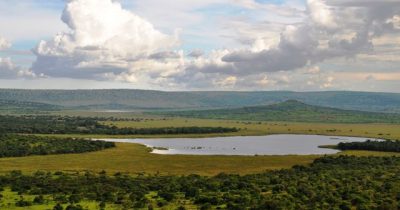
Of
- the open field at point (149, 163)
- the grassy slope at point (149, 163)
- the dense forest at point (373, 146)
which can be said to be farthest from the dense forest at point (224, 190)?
the dense forest at point (373, 146)

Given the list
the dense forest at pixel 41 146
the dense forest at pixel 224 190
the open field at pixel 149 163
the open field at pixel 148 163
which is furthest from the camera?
the dense forest at pixel 41 146

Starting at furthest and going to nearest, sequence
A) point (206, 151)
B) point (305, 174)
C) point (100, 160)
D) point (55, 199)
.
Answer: point (206, 151), point (100, 160), point (305, 174), point (55, 199)

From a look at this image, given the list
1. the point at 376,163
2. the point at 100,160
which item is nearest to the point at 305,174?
the point at 376,163

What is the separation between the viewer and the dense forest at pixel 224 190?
74.6 meters

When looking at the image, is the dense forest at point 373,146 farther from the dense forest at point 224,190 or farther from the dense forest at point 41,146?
the dense forest at point 41,146

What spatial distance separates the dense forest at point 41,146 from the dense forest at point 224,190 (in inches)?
1812

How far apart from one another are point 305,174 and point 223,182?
1994 centimetres

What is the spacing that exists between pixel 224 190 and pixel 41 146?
92.0 metres

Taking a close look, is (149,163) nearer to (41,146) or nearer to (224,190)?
(41,146)

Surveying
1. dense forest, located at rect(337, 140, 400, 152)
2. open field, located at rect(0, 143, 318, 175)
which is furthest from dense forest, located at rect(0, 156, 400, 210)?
dense forest, located at rect(337, 140, 400, 152)

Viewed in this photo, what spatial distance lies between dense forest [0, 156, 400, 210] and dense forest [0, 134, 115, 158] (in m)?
46.0

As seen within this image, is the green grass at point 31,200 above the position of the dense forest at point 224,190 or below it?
below

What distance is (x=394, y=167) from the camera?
386 ft

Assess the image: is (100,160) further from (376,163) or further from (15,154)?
(376,163)
